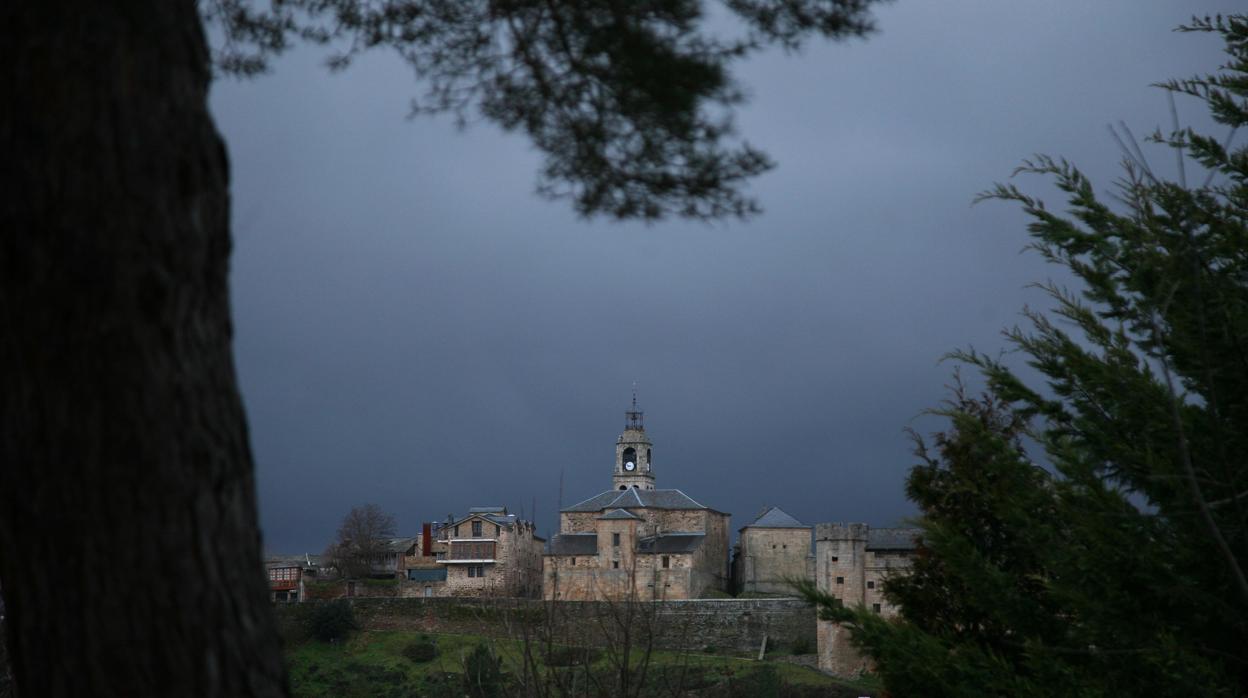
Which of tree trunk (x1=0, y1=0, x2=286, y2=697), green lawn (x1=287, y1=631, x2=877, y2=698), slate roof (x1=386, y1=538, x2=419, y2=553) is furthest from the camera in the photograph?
slate roof (x1=386, y1=538, x2=419, y2=553)

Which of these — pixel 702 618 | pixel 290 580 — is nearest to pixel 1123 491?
pixel 702 618

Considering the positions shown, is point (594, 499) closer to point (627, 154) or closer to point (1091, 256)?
point (1091, 256)

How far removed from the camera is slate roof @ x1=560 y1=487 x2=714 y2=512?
59031 mm

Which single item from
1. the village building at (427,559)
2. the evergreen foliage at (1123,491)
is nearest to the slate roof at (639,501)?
the village building at (427,559)

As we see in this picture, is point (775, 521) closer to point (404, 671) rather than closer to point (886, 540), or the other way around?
point (886, 540)

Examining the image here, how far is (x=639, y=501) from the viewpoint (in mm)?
59125

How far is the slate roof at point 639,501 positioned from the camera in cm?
5903

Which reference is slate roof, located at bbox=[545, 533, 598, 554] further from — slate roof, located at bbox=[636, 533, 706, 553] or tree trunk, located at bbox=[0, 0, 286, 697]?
tree trunk, located at bbox=[0, 0, 286, 697]

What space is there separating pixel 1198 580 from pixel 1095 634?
2.38 ft

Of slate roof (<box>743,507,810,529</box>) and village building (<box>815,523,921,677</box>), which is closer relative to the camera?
village building (<box>815,523,921,677</box>)

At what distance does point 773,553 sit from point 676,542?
4600 millimetres

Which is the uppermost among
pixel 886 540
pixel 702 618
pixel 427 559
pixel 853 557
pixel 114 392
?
pixel 114 392

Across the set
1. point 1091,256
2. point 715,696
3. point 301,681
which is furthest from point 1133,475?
point 301,681

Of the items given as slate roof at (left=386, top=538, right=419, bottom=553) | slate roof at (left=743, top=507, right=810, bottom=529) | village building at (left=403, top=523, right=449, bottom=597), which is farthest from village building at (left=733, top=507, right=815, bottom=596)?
slate roof at (left=386, top=538, right=419, bottom=553)
